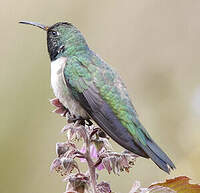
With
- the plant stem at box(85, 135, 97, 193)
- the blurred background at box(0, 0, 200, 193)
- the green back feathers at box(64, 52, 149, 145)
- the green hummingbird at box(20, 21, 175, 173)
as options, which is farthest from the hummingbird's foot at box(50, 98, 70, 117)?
the blurred background at box(0, 0, 200, 193)

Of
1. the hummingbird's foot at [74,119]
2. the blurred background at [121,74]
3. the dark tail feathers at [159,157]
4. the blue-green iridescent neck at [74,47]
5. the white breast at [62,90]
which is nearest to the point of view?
the dark tail feathers at [159,157]

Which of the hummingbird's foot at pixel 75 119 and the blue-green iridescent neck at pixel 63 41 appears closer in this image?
the hummingbird's foot at pixel 75 119

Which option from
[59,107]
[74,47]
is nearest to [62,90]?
[59,107]

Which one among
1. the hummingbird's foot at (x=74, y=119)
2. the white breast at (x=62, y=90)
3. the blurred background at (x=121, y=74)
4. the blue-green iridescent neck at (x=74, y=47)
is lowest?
the hummingbird's foot at (x=74, y=119)

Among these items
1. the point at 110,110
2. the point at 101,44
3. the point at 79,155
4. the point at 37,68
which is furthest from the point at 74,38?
the point at 101,44

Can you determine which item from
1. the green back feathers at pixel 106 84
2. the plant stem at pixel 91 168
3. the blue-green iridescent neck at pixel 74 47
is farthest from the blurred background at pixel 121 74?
the plant stem at pixel 91 168

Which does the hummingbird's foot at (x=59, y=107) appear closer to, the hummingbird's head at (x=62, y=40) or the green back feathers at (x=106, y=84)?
the green back feathers at (x=106, y=84)

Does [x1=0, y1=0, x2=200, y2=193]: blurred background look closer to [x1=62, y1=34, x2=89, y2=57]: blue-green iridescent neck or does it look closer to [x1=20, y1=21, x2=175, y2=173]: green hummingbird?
[x1=20, y1=21, x2=175, y2=173]: green hummingbird

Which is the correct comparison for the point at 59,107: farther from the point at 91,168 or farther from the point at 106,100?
the point at 91,168
